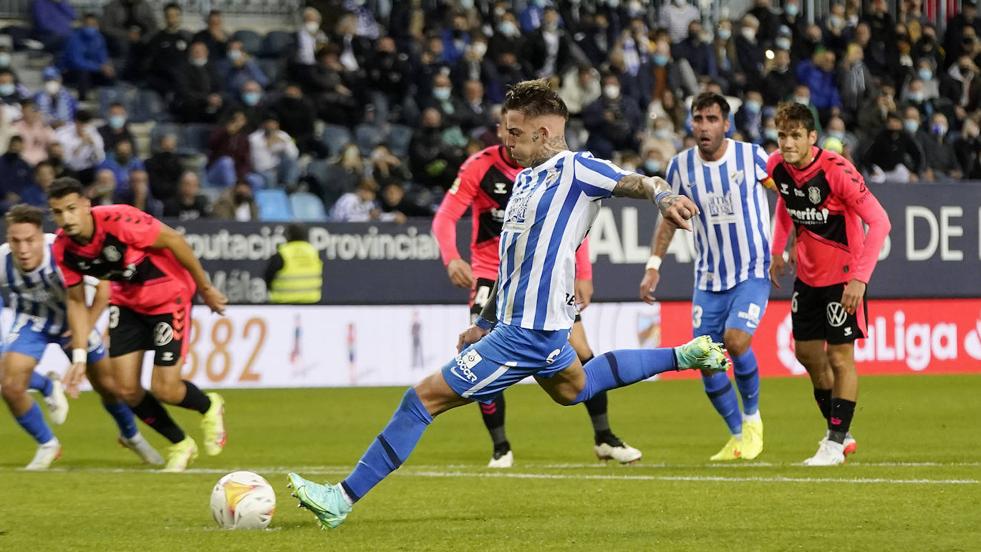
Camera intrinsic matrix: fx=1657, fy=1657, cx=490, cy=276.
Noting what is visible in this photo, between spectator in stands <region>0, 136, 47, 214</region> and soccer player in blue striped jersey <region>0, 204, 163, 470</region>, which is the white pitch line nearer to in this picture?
soccer player in blue striped jersey <region>0, 204, 163, 470</region>

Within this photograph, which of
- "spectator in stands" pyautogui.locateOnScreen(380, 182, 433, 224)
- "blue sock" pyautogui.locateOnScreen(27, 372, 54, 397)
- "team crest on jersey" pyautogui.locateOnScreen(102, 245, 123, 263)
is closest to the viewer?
"team crest on jersey" pyautogui.locateOnScreen(102, 245, 123, 263)

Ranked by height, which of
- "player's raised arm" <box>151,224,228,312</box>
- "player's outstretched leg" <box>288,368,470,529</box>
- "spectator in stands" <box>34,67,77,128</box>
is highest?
"spectator in stands" <box>34,67,77,128</box>

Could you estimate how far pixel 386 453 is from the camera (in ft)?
24.3

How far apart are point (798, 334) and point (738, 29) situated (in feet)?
57.0

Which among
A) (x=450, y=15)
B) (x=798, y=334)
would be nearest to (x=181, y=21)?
(x=450, y=15)

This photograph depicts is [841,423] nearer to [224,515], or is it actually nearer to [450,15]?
[224,515]

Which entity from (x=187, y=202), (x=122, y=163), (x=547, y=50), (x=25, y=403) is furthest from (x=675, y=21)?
(x=25, y=403)

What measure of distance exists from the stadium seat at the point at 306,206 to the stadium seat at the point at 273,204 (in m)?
0.11

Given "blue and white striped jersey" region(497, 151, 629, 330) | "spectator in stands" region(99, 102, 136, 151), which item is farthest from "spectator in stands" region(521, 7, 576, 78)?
"blue and white striped jersey" region(497, 151, 629, 330)

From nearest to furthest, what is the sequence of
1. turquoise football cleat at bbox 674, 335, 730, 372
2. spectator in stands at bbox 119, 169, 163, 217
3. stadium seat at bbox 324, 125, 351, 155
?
1. turquoise football cleat at bbox 674, 335, 730, 372
2. spectator in stands at bbox 119, 169, 163, 217
3. stadium seat at bbox 324, 125, 351, 155

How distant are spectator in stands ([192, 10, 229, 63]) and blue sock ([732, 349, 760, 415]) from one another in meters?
13.0

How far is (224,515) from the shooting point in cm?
762

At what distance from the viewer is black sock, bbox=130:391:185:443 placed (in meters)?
11.4

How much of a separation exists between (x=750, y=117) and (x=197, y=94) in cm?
863
